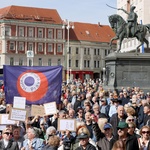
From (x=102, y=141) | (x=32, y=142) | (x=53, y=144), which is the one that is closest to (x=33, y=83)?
(x=32, y=142)

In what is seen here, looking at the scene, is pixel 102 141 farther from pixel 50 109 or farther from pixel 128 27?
pixel 128 27

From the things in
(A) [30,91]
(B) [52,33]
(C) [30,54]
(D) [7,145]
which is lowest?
(D) [7,145]

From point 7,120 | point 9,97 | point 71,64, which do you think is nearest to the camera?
point 7,120

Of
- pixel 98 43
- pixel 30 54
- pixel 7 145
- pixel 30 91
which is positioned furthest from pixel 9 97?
pixel 98 43

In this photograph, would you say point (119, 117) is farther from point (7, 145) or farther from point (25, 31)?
point (25, 31)

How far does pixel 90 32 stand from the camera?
94.2 m

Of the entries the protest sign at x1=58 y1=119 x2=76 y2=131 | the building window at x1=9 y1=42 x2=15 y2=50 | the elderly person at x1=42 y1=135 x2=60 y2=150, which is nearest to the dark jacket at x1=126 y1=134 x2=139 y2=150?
the elderly person at x1=42 y1=135 x2=60 y2=150

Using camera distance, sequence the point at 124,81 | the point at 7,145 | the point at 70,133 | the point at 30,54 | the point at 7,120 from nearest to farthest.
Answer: the point at 7,145, the point at 70,133, the point at 7,120, the point at 124,81, the point at 30,54

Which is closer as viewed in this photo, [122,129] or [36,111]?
[122,129]

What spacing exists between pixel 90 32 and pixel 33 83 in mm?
82419

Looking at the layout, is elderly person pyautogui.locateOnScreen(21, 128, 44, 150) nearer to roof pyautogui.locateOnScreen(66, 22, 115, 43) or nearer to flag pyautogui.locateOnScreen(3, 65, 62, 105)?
flag pyautogui.locateOnScreen(3, 65, 62, 105)

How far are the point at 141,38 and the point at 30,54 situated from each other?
313 inches

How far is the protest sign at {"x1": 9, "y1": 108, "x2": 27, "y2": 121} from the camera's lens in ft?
30.9

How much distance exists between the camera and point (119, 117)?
960 centimetres
